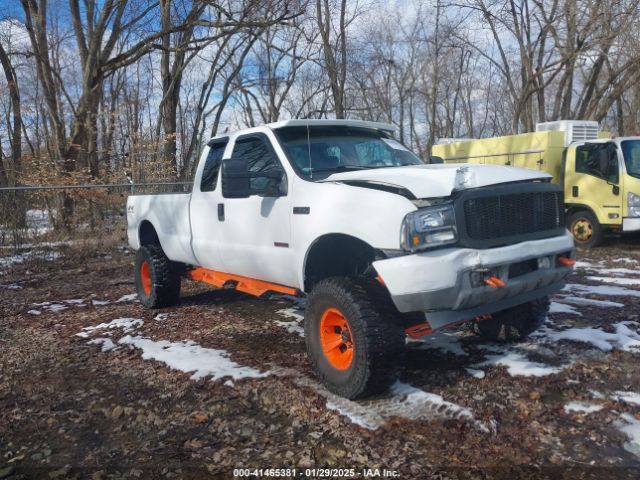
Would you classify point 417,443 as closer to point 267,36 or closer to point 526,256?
point 526,256

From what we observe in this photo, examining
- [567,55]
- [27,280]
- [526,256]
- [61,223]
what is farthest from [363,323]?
[567,55]

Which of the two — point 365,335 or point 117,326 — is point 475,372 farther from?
point 117,326

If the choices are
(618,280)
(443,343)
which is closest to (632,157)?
(618,280)

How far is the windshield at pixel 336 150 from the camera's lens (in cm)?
457

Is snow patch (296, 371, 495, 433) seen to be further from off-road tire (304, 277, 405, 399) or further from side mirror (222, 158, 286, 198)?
side mirror (222, 158, 286, 198)

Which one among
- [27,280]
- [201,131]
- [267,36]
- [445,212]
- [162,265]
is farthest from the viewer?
[201,131]

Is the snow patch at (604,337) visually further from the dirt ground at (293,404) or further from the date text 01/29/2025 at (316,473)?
the date text 01/29/2025 at (316,473)

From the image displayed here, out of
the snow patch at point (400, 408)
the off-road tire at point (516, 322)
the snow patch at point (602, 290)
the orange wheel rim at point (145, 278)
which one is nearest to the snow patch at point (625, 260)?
the snow patch at point (602, 290)

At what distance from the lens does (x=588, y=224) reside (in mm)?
11023

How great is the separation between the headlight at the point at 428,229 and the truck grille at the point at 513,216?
0.38 ft

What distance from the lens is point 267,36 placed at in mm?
32250

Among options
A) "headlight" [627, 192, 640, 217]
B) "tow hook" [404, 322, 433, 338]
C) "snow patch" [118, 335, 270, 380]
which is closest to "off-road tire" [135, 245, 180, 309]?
"snow patch" [118, 335, 270, 380]

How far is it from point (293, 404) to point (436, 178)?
1.84 metres

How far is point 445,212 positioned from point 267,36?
103ft
